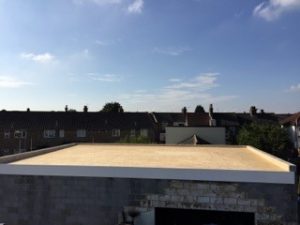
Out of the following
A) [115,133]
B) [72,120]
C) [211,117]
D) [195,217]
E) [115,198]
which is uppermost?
[211,117]

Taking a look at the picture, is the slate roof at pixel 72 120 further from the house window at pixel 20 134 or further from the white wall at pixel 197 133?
the white wall at pixel 197 133

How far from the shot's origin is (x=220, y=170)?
504 inches

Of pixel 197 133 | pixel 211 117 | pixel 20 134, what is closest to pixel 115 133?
pixel 20 134

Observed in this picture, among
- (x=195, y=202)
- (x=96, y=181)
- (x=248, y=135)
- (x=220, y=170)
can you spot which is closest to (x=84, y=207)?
(x=96, y=181)

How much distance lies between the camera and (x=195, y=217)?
45.9 feet

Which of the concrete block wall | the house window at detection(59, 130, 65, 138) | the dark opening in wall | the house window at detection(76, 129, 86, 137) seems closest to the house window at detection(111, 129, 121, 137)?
the house window at detection(76, 129, 86, 137)

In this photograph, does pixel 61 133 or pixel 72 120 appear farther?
pixel 72 120

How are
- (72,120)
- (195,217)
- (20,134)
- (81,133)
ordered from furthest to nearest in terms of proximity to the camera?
(72,120)
(81,133)
(20,134)
(195,217)

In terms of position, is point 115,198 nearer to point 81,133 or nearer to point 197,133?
point 197,133

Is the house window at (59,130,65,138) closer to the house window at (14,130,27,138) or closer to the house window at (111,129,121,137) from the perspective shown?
the house window at (14,130,27,138)

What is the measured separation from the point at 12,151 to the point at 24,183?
4333cm

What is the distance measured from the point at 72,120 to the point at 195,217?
44.3 meters

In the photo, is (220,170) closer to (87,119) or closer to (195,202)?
(195,202)

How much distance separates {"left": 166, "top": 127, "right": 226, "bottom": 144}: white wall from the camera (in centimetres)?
3947
